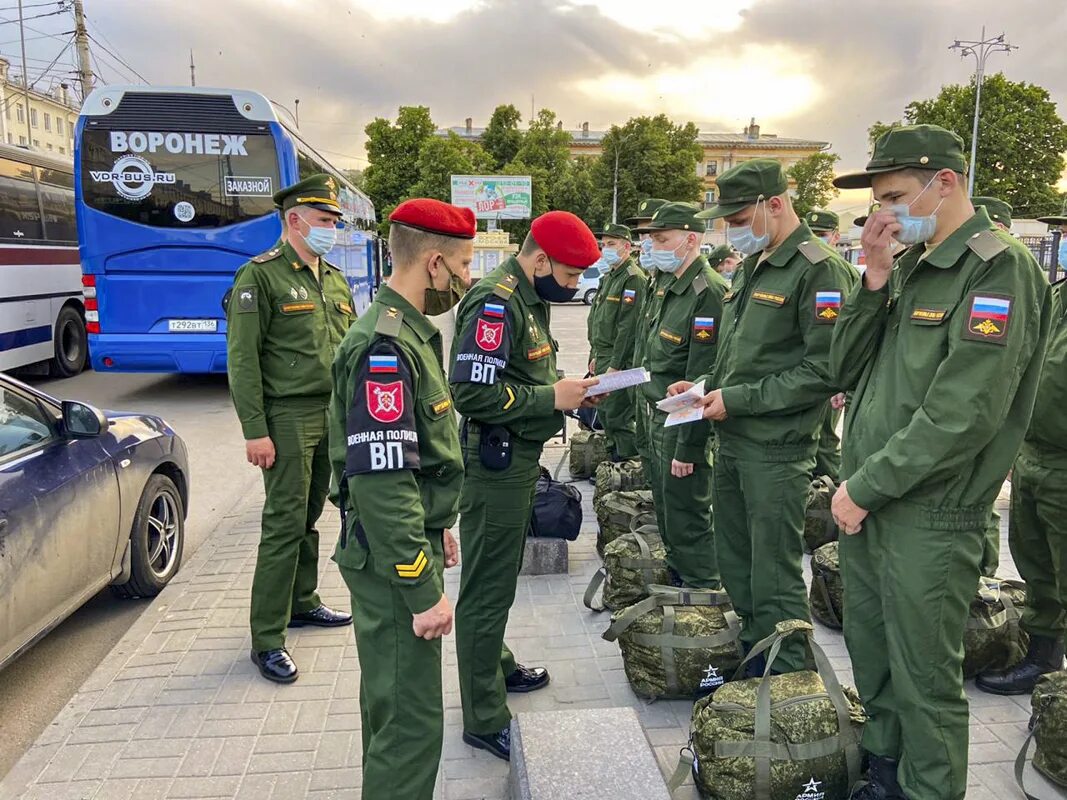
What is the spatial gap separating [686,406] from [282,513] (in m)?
1.97

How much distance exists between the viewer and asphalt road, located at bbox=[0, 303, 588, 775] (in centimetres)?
355

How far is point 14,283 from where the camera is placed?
10.6 metres

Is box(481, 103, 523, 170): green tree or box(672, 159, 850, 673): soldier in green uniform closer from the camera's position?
box(672, 159, 850, 673): soldier in green uniform

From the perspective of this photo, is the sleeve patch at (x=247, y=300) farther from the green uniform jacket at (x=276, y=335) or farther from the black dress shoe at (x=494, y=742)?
the black dress shoe at (x=494, y=742)

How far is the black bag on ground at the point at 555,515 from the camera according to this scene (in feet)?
16.1

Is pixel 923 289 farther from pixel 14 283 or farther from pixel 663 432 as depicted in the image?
Answer: pixel 14 283

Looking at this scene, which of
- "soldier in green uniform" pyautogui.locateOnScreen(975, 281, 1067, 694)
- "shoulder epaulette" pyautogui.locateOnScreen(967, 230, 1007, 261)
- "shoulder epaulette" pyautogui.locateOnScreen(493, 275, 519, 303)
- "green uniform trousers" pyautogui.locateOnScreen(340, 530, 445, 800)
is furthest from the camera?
"soldier in green uniform" pyautogui.locateOnScreen(975, 281, 1067, 694)

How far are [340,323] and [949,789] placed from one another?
10.7 ft

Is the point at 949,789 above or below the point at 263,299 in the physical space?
below

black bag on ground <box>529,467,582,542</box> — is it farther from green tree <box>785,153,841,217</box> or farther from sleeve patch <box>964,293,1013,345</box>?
green tree <box>785,153,841,217</box>

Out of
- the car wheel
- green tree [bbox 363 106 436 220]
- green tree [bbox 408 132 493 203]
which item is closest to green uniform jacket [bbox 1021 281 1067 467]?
the car wheel

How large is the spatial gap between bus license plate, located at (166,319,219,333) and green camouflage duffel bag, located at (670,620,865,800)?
8.85 m

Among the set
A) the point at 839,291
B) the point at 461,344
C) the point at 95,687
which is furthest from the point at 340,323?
the point at 839,291

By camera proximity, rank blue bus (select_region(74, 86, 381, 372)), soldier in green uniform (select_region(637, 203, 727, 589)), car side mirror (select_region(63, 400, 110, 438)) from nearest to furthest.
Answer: car side mirror (select_region(63, 400, 110, 438)), soldier in green uniform (select_region(637, 203, 727, 589)), blue bus (select_region(74, 86, 381, 372))
